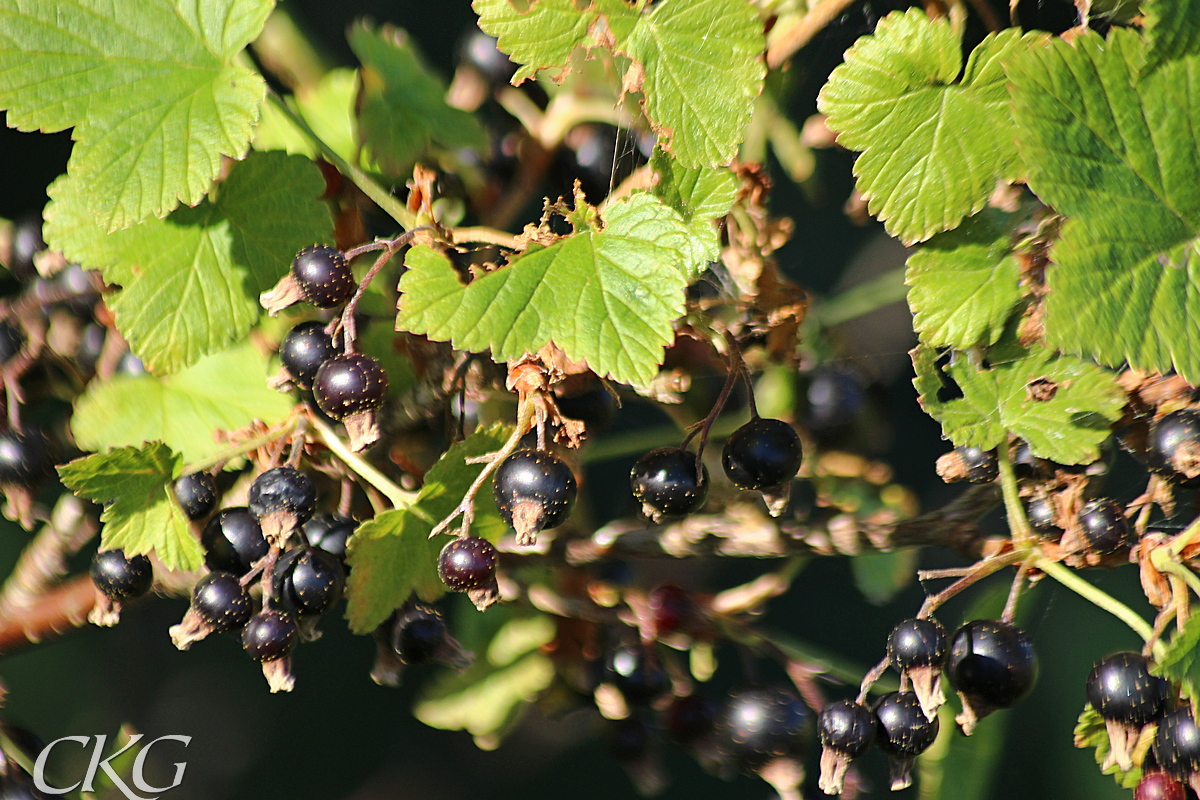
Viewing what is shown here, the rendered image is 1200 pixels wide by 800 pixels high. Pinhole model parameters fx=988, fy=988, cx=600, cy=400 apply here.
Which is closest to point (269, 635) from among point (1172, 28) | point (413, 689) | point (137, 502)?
point (137, 502)

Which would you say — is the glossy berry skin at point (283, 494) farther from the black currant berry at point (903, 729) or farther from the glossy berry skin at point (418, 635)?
the black currant berry at point (903, 729)

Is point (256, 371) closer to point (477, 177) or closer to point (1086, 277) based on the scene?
point (477, 177)

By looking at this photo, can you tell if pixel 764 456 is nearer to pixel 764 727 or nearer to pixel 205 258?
pixel 764 727

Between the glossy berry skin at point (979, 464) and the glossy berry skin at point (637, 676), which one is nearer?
the glossy berry skin at point (979, 464)

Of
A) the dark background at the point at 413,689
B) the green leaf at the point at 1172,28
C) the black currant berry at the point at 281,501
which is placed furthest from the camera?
the dark background at the point at 413,689

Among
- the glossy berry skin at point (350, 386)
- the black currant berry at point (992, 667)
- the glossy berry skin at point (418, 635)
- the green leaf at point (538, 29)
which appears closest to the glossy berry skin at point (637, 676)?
the glossy berry skin at point (418, 635)

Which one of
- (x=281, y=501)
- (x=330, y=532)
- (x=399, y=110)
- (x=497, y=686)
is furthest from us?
(x=497, y=686)

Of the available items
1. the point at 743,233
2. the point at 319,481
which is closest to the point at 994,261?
the point at 743,233
